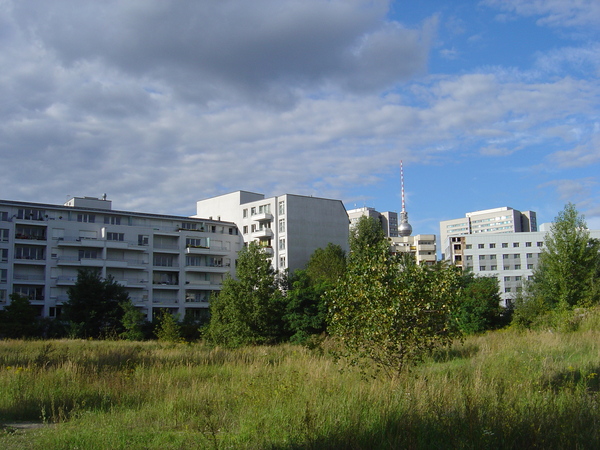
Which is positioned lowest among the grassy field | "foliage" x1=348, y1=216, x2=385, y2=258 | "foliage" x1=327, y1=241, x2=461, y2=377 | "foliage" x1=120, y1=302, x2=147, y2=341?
"foliage" x1=120, y1=302, x2=147, y2=341

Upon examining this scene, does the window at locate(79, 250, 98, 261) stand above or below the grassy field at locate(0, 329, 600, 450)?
above

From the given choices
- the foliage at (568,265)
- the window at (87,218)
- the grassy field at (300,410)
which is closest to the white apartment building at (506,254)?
the foliage at (568,265)

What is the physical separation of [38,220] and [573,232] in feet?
212

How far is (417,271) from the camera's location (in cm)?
1314

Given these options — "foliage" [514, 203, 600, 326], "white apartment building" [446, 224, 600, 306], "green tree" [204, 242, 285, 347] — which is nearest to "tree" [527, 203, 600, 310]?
"foliage" [514, 203, 600, 326]

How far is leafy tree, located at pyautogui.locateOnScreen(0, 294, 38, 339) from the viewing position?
59156 mm

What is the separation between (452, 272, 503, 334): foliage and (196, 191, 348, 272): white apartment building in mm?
40671

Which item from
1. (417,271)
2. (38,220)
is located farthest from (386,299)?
(38,220)

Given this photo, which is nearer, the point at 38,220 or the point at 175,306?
the point at 38,220

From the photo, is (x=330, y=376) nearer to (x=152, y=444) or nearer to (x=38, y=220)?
(x=152, y=444)

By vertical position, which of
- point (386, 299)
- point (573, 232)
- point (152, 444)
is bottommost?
point (152, 444)

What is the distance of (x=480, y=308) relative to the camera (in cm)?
4566

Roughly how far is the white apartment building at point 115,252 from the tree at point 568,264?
159ft

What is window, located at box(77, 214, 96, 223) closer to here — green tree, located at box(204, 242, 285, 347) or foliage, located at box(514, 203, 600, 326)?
green tree, located at box(204, 242, 285, 347)
